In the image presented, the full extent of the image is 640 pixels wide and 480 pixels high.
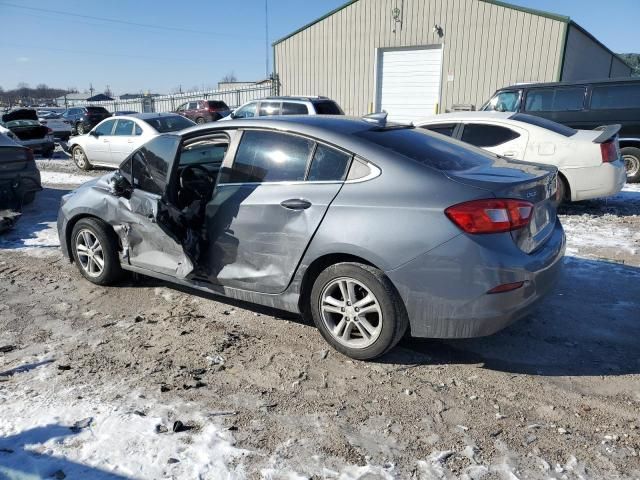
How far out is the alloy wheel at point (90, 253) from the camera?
473 cm

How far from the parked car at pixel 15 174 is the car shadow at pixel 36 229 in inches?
13.3

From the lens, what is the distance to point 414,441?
2598 millimetres

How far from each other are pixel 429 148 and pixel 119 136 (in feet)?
34.1

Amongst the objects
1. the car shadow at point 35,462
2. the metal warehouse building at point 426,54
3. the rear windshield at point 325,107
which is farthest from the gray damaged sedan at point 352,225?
the metal warehouse building at point 426,54

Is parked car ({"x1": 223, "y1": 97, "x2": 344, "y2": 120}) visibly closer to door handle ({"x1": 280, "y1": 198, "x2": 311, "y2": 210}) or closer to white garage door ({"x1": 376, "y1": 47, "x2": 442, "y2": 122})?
white garage door ({"x1": 376, "y1": 47, "x2": 442, "y2": 122})

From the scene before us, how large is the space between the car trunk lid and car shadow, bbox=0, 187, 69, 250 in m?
5.32

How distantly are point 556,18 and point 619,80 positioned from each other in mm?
8652

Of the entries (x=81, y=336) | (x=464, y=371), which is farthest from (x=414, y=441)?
(x=81, y=336)

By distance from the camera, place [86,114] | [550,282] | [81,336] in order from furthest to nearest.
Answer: [86,114], [81,336], [550,282]

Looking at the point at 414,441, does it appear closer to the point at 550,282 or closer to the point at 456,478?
the point at 456,478

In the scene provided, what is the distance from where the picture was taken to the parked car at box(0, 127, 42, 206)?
7347 mm

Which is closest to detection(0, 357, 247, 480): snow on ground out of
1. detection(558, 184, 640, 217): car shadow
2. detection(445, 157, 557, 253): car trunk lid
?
detection(445, 157, 557, 253): car trunk lid

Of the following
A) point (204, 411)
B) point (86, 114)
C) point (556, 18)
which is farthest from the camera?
point (86, 114)

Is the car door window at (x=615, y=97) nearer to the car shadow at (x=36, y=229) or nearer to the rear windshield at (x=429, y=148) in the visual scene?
the rear windshield at (x=429, y=148)
